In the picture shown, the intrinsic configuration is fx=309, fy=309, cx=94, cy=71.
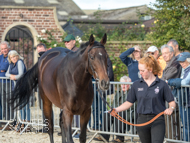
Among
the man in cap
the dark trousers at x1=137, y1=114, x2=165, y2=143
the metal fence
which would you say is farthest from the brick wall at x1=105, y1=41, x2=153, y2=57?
the dark trousers at x1=137, y1=114, x2=165, y2=143

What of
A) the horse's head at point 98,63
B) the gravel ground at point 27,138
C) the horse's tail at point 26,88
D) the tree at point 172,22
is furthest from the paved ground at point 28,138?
the tree at point 172,22

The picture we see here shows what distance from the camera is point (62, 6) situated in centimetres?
3212

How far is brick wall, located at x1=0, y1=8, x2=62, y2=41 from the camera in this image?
508 inches

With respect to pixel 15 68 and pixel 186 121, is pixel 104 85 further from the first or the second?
pixel 15 68

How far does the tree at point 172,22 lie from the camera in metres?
10.4

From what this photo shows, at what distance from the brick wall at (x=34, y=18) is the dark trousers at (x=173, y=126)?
8.10 metres

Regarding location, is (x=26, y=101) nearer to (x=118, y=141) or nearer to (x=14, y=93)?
(x=14, y=93)

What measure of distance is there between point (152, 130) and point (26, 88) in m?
3.36

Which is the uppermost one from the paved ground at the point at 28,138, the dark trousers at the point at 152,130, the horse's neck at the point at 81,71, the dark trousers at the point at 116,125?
the horse's neck at the point at 81,71

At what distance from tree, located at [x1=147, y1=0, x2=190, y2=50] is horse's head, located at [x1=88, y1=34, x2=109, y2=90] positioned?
6686 millimetres

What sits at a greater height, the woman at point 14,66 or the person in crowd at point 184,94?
the woman at point 14,66

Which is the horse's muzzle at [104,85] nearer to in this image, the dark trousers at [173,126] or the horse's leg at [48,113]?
the dark trousers at [173,126]

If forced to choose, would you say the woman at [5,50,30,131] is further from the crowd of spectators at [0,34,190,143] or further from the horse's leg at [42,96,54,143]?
the horse's leg at [42,96,54,143]

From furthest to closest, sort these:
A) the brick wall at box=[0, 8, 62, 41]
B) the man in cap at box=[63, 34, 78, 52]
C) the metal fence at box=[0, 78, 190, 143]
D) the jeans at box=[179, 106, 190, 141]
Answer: the brick wall at box=[0, 8, 62, 41], the man in cap at box=[63, 34, 78, 52], the metal fence at box=[0, 78, 190, 143], the jeans at box=[179, 106, 190, 141]
